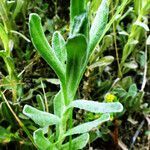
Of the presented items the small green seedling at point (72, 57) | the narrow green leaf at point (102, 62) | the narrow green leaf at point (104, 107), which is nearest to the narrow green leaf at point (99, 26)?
the small green seedling at point (72, 57)

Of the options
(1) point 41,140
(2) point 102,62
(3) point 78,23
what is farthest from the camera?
(2) point 102,62

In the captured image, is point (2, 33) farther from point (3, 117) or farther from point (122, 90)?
point (122, 90)

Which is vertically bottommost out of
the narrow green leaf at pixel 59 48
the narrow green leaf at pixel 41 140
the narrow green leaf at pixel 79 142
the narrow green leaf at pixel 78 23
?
the narrow green leaf at pixel 79 142

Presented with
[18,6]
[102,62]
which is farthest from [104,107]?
[18,6]

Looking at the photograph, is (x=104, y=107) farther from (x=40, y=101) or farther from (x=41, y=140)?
(x=40, y=101)

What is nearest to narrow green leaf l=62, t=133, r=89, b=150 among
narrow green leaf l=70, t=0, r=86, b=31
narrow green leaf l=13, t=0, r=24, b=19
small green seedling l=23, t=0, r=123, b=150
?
small green seedling l=23, t=0, r=123, b=150

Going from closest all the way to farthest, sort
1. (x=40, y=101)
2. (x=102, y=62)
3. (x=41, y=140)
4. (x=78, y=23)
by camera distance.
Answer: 1. (x=78, y=23)
2. (x=41, y=140)
3. (x=40, y=101)
4. (x=102, y=62)

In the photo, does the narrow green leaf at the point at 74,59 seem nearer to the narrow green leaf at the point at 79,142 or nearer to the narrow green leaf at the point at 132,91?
the narrow green leaf at the point at 79,142
